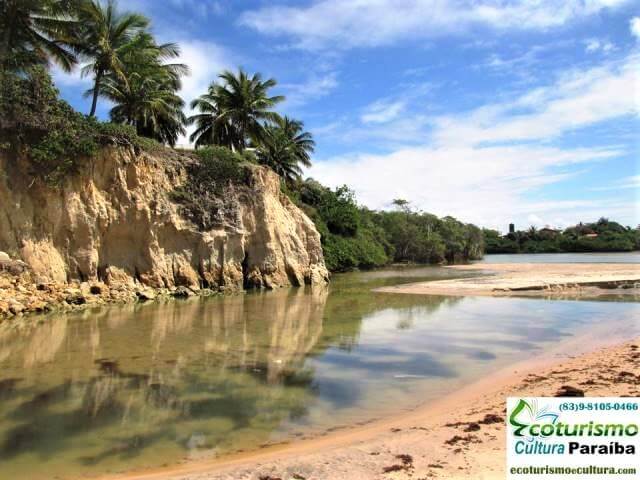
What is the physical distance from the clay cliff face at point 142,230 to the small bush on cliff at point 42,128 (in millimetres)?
583

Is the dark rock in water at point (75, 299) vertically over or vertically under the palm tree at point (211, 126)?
under

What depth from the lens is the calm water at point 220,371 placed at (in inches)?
210

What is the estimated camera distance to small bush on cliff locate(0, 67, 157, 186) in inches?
640

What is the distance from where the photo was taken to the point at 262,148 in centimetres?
3569

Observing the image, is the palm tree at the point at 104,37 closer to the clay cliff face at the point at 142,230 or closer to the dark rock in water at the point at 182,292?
the clay cliff face at the point at 142,230

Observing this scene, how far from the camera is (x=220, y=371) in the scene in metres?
8.36

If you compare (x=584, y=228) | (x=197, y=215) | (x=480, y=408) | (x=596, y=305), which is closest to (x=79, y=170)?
(x=197, y=215)

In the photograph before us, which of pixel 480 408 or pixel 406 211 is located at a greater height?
pixel 406 211

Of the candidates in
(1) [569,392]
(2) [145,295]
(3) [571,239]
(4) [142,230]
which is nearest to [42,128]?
(4) [142,230]

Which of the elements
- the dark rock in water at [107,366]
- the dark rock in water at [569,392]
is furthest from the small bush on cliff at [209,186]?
the dark rock in water at [569,392]

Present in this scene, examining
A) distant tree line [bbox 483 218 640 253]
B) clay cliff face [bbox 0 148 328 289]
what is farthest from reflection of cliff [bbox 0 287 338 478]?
distant tree line [bbox 483 218 640 253]

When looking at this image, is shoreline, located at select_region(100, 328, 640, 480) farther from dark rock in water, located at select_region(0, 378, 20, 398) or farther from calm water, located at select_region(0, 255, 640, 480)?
dark rock in water, located at select_region(0, 378, 20, 398)

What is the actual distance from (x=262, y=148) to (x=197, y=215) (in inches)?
565

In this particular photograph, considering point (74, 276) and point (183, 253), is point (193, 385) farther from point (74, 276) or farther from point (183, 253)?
point (183, 253)
